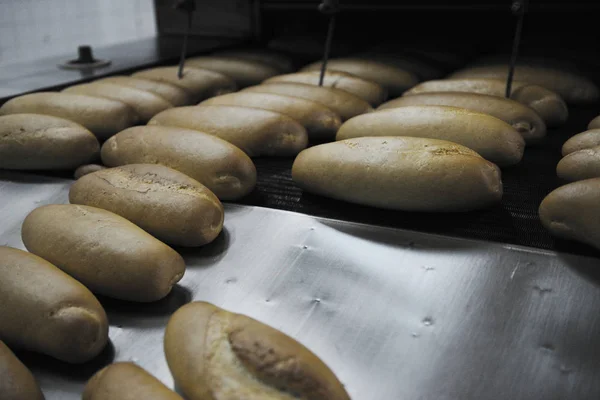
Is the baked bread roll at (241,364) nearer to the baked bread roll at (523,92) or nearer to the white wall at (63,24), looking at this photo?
the baked bread roll at (523,92)

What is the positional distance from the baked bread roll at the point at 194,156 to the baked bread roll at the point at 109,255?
0.25 metres

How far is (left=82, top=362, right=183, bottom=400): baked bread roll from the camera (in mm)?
589

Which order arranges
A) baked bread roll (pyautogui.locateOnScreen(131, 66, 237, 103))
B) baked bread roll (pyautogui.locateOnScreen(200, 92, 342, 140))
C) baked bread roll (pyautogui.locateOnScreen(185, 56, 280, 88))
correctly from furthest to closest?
baked bread roll (pyautogui.locateOnScreen(185, 56, 280, 88)) < baked bread roll (pyautogui.locateOnScreen(131, 66, 237, 103)) < baked bread roll (pyautogui.locateOnScreen(200, 92, 342, 140))

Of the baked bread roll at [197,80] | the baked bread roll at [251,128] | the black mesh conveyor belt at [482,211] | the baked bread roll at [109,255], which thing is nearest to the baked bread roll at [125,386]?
the baked bread roll at [109,255]

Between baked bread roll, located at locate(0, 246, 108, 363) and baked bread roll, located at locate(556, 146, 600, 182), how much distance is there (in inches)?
33.3

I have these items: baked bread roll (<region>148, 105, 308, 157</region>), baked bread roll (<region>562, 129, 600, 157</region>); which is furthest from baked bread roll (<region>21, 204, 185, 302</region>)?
baked bread roll (<region>562, 129, 600, 157</region>)

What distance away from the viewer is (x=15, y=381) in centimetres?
61

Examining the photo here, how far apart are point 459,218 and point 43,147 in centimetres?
88

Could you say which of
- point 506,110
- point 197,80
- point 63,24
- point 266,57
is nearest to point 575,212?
point 506,110

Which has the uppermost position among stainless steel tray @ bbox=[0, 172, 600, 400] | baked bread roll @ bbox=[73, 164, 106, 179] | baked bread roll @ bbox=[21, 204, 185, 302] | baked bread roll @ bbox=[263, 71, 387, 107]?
baked bread roll @ bbox=[263, 71, 387, 107]

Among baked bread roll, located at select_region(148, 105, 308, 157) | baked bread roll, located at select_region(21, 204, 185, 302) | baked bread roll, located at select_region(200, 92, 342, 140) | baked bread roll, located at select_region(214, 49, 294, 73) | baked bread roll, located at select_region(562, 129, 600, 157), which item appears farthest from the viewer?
baked bread roll, located at select_region(214, 49, 294, 73)

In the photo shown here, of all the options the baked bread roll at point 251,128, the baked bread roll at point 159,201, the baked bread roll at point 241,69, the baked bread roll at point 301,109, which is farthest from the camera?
the baked bread roll at point 241,69

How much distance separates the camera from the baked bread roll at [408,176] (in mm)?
982

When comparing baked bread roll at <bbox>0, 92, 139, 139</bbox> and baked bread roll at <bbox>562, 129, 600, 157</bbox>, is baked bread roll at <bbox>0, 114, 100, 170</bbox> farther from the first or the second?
baked bread roll at <bbox>562, 129, 600, 157</bbox>
